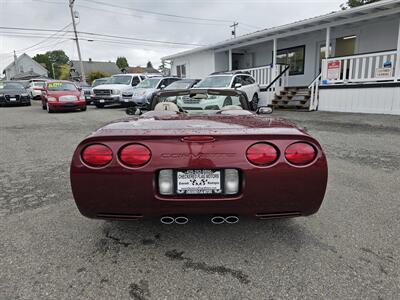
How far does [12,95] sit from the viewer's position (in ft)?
54.3

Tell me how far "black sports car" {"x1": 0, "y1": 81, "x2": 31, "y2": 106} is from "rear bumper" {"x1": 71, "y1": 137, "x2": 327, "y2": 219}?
17.7 metres

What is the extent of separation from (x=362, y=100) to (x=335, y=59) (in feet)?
6.31

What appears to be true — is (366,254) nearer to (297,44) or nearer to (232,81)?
(232,81)

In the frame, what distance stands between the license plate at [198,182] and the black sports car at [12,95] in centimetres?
1818

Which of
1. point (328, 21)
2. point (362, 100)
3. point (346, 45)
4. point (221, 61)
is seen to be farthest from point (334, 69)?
point (221, 61)

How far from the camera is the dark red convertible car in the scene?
6.59 ft

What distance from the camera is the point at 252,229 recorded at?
2674 millimetres

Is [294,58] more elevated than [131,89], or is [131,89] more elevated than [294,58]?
[294,58]

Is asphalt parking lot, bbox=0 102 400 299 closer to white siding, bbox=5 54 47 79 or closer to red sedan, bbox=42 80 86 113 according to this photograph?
red sedan, bbox=42 80 86 113

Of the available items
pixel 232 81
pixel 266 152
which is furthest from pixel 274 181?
pixel 232 81

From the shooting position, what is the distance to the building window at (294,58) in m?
15.5

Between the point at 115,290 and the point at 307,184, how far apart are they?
1494mm

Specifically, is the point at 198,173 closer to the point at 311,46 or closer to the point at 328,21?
the point at 328,21

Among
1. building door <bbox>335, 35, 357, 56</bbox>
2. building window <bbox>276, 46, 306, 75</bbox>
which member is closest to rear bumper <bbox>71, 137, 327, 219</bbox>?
building door <bbox>335, 35, 357, 56</bbox>
